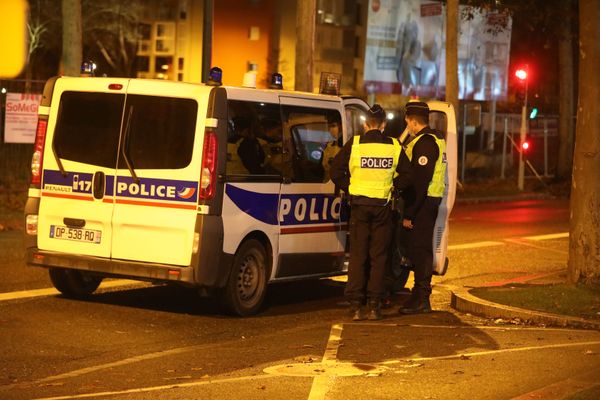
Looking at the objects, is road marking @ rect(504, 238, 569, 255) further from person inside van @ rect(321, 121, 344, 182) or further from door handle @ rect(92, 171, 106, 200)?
door handle @ rect(92, 171, 106, 200)

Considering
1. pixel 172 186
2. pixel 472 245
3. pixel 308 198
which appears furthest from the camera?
pixel 472 245

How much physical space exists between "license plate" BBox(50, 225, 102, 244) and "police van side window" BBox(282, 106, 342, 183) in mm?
1874

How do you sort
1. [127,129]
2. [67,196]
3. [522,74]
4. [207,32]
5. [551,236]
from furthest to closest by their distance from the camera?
[522,74]
[551,236]
[207,32]
[67,196]
[127,129]

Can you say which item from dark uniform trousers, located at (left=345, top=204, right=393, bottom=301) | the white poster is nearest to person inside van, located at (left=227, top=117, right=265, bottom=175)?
dark uniform trousers, located at (left=345, top=204, right=393, bottom=301)

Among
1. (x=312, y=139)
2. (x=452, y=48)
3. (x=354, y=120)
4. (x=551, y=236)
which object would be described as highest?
(x=452, y=48)

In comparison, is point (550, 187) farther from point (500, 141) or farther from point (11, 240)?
point (11, 240)

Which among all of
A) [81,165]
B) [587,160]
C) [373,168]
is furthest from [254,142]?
[587,160]

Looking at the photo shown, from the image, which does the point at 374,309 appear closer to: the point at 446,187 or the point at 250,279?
the point at 250,279

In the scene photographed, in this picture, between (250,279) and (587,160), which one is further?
(587,160)

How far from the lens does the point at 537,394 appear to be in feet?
23.8

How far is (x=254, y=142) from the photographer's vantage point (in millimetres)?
10602

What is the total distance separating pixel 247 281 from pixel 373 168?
150 centimetres

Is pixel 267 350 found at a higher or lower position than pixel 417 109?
lower

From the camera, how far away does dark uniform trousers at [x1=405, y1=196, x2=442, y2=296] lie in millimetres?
11047
